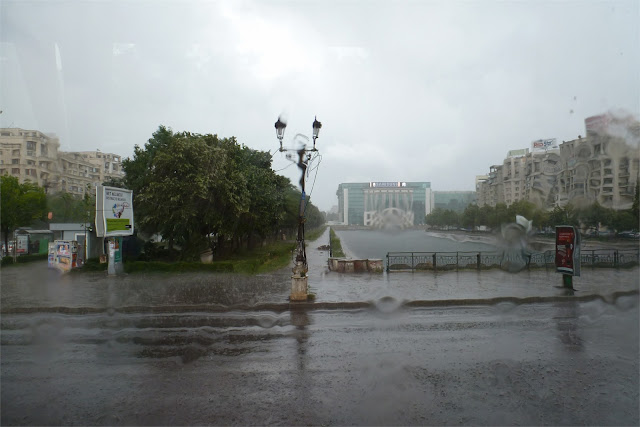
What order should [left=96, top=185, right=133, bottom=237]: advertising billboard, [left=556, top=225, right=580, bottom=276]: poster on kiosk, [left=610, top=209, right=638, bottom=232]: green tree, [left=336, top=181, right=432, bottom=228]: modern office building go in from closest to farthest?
[left=556, top=225, right=580, bottom=276]: poster on kiosk
[left=610, top=209, right=638, bottom=232]: green tree
[left=96, top=185, right=133, bottom=237]: advertising billboard
[left=336, top=181, right=432, bottom=228]: modern office building

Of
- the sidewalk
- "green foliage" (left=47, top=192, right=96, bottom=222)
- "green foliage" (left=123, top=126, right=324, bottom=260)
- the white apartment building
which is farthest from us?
"green foliage" (left=47, top=192, right=96, bottom=222)

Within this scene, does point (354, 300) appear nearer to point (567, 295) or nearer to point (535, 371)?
point (535, 371)

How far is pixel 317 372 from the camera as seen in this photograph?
4.80 meters

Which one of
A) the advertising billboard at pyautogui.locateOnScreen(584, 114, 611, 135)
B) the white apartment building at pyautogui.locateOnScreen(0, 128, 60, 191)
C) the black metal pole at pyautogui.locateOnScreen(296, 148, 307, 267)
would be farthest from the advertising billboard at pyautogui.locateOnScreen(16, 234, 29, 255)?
the advertising billboard at pyautogui.locateOnScreen(584, 114, 611, 135)

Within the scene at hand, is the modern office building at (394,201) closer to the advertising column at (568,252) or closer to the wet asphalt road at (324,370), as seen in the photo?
the advertising column at (568,252)

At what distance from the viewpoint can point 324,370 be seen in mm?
4875

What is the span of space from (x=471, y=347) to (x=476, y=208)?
15.0 meters

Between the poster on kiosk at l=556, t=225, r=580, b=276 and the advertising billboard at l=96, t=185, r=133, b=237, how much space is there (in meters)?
18.9

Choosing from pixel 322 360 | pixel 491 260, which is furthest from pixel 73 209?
pixel 491 260

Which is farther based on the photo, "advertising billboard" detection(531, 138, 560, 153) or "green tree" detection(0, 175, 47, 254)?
"green tree" detection(0, 175, 47, 254)

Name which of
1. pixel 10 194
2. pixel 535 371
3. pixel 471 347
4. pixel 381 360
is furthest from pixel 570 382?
pixel 10 194

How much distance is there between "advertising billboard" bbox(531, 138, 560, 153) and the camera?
14.0 meters

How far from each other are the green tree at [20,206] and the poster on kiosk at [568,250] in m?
22.6

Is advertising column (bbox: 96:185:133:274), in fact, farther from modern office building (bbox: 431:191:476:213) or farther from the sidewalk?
modern office building (bbox: 431:191:476:213)
